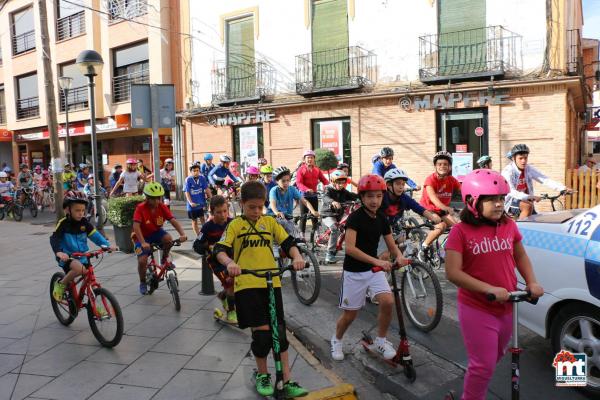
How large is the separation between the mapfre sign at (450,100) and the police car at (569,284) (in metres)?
9.91

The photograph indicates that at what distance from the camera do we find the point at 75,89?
24.5 meters

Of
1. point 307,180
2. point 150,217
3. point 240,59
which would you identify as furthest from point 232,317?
point 240,59

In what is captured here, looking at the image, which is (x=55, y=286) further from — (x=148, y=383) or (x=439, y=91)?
(x=439, y=91)

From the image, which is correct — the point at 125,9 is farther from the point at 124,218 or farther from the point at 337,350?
the point at 337,350

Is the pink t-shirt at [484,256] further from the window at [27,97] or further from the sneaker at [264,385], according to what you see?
the window at [27,97]

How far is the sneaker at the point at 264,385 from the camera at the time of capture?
3621 mm

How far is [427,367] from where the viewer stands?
416cm

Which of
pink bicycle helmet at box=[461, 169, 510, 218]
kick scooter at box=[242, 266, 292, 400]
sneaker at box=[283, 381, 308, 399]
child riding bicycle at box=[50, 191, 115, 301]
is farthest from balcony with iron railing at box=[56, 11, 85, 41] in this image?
pink bicycle helmet at box=[461, 169, 510, 218]

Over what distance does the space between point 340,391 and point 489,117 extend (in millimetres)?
11532

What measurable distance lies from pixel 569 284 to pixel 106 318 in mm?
4055

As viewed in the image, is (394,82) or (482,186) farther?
(394,82)

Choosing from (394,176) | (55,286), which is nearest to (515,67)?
(394,176)

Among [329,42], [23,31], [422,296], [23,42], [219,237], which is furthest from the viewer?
[23,42]

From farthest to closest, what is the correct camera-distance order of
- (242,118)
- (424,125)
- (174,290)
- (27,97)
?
1. (27,97)
2. (242,118)
3. (424,125)
4. (174,290)
